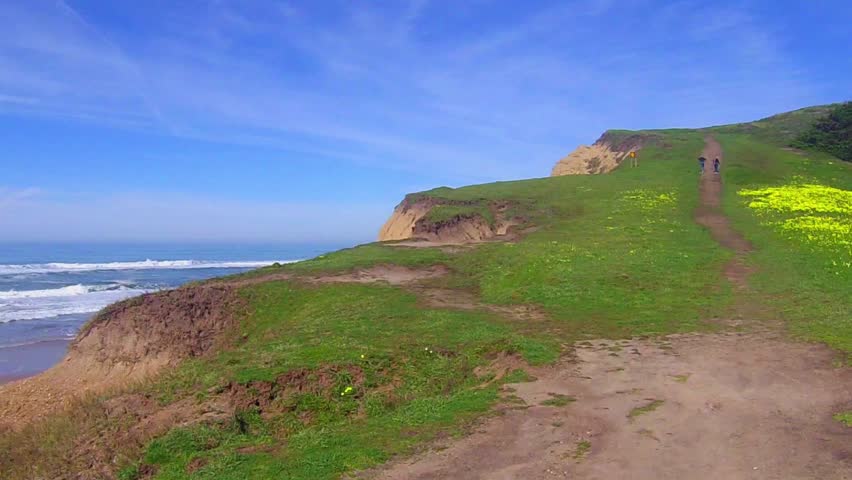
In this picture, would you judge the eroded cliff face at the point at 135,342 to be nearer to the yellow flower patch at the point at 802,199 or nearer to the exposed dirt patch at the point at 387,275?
the exposed dirt patch at the point at 387,275

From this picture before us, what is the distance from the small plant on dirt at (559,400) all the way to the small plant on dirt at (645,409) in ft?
3.10

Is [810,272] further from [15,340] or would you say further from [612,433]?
[15,340]

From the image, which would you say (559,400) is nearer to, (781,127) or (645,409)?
(645,409)

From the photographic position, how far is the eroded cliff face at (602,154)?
195 ft

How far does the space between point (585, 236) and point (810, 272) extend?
8.95 metres

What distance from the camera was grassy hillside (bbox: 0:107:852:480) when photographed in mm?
9633

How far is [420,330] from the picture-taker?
1527 cm

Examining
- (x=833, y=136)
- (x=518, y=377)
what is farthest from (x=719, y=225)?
(x=833, y=136)

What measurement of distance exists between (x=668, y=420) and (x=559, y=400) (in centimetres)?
166

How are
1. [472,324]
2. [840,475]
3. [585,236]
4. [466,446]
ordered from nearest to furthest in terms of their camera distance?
[840,475] → [466,446] → [472,324] → [585,236]

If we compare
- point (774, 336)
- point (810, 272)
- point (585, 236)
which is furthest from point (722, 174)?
point (774, 336)

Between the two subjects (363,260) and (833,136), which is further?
(833,136)

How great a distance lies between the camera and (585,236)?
26.6 meters

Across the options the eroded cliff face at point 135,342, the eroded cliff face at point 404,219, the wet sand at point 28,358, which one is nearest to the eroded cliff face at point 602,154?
the eroded cliff face at point 404,219
